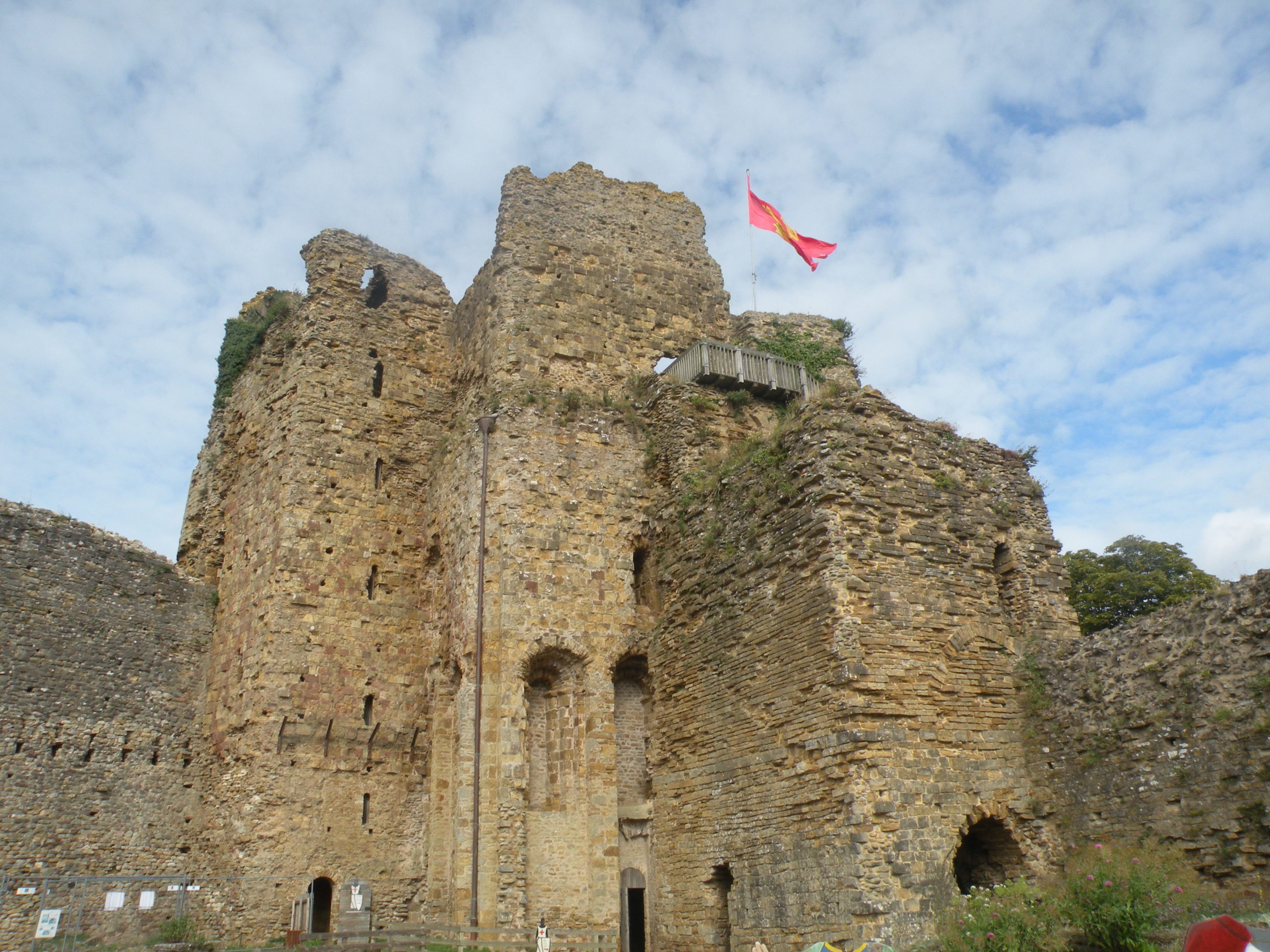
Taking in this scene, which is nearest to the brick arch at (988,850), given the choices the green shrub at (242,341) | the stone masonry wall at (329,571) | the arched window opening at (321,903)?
the stone masonry wall at (329,571)

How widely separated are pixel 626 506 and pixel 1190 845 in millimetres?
10495

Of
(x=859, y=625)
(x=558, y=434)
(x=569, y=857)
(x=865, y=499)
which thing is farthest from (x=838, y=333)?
(x=569, y=857)

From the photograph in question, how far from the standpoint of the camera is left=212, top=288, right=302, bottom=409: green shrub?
2341cm

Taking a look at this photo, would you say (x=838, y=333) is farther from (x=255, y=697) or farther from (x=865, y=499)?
(x=255, y=697)

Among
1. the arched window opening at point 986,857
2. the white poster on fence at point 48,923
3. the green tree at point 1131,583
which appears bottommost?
the white poster on fence at point 48,923

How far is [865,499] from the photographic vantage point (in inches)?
532

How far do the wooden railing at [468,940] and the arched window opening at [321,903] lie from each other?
147 cm

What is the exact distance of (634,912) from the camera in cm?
1658

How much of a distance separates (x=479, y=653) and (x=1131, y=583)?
1861 cm

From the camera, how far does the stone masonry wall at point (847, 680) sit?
1202 cm

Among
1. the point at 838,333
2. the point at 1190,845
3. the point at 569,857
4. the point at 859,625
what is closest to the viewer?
the point at 1190,845

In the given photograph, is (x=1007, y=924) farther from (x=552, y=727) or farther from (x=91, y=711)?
(x=91, y=711)

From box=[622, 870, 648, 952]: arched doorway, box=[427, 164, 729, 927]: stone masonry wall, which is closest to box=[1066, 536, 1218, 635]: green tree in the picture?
box=[427, 164, 729, 927]: stone masonry wall

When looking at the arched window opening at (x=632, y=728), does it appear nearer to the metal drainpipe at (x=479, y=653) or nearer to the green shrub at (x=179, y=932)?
the metal drainpipe at (x=479, y=653)
